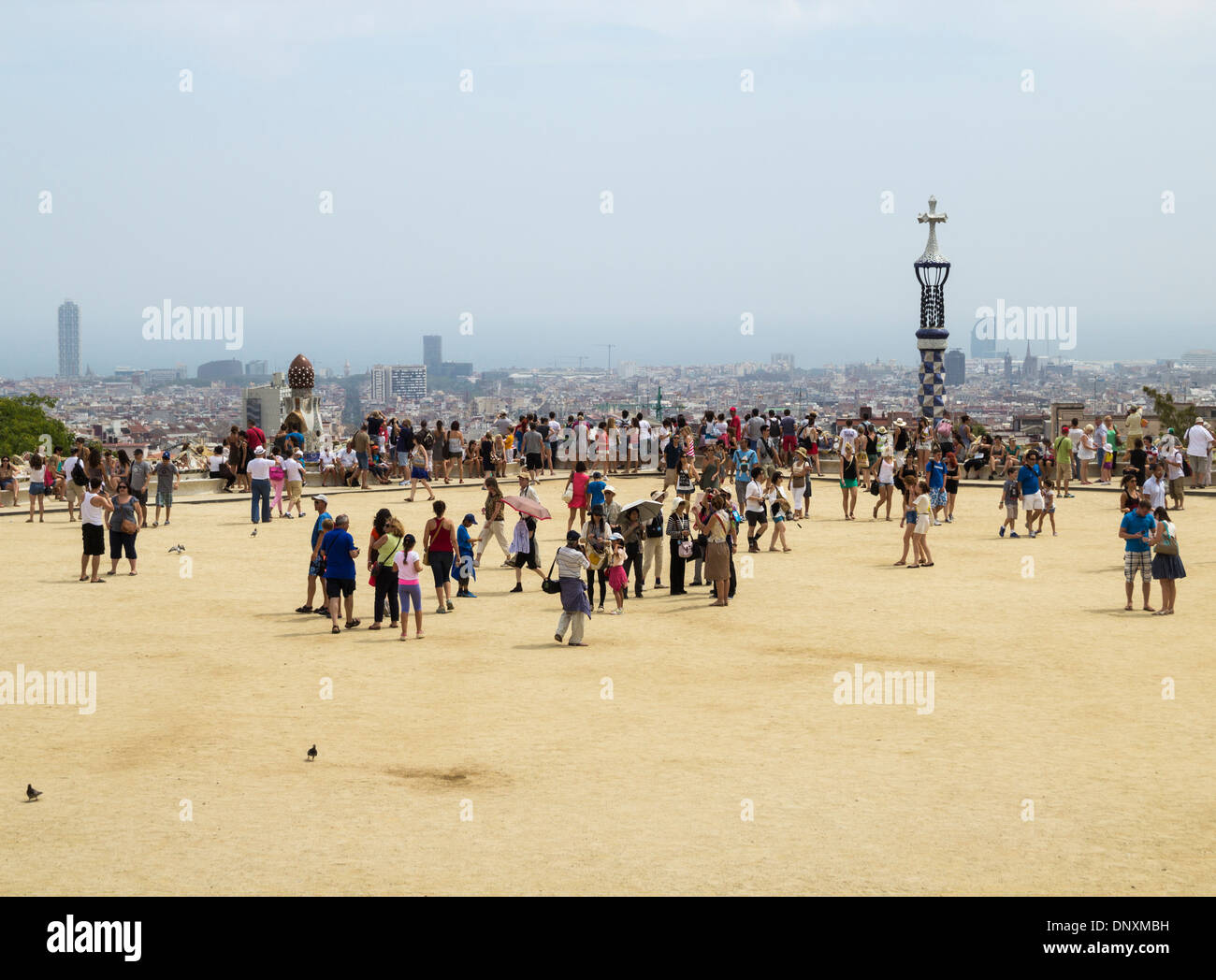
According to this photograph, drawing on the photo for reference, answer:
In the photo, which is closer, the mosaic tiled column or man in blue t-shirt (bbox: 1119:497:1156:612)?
man in blue t-shirt (bbox: 1119:497:1156:612)

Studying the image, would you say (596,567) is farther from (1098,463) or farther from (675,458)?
(1098,463)

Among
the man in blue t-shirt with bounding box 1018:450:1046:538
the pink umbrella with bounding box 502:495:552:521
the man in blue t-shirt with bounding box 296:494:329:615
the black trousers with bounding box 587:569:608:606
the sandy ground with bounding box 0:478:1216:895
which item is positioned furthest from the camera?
the man in blue t-shirt with bounding box 1018:450:1046:538

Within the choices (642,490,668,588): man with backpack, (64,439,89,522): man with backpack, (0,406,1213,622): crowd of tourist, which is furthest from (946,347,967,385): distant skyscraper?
(642,490,668,588): man with backpack

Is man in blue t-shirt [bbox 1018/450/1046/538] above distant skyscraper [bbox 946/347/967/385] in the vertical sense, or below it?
below

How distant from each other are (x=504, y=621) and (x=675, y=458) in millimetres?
12838

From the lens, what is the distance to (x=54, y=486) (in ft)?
95.5

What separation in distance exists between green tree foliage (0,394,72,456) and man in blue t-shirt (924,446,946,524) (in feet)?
208

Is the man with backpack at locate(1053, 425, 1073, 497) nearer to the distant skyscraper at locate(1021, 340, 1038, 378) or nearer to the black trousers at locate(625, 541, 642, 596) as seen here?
the black trousers at locate(625, 541, 642, 596)

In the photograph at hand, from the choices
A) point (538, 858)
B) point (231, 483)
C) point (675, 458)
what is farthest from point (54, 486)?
point (538, 858)

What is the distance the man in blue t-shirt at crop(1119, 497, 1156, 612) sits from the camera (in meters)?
17.8

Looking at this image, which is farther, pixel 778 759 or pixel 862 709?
pixel 862 709

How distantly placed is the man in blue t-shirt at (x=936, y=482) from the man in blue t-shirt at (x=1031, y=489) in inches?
66.9

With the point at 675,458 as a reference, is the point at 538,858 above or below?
below

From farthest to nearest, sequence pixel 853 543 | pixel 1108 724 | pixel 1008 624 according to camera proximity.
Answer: pixel 853 543, pixel 1008 624, pixel 1108 724
